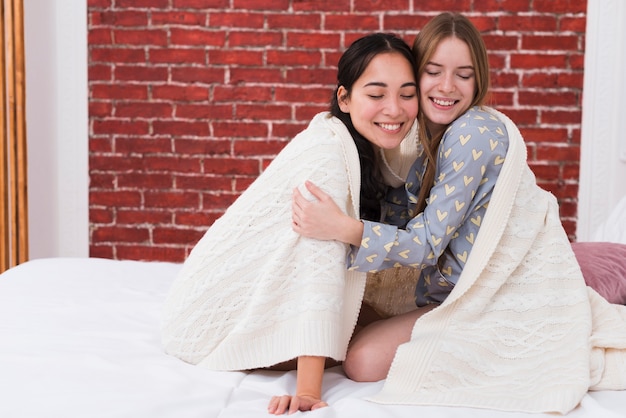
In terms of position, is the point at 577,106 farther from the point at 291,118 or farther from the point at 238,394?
the point at 238,394

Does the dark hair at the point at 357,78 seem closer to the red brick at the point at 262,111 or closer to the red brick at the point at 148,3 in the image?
the red brick at the point at 262,111

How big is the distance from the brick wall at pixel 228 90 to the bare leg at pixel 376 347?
1.82 m

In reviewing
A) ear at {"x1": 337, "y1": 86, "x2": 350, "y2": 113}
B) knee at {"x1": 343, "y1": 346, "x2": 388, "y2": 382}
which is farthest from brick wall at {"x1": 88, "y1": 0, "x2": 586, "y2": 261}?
knee at {"x1": 343, "y1": 346, "x2": 388, "y2": 382}

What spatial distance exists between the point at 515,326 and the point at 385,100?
1.88 feet

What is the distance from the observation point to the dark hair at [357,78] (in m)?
1.71

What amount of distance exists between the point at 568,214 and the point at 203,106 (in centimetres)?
171

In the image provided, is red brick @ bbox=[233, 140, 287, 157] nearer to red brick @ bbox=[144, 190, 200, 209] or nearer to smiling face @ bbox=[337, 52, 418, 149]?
red brick @ bbox=[144, 190, 200, 209]

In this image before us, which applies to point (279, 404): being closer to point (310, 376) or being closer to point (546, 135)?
point (310, 376)

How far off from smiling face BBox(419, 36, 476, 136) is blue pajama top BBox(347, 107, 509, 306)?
0.17ft

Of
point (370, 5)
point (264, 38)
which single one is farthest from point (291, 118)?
point (370, 5)

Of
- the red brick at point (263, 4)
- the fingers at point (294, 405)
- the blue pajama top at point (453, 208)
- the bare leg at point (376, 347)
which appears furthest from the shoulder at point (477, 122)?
the red brick at point (263, 4)

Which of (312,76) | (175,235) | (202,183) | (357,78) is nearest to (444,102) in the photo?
(357,78)

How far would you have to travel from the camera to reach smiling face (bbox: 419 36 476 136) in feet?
5.58

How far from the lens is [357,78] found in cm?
173
